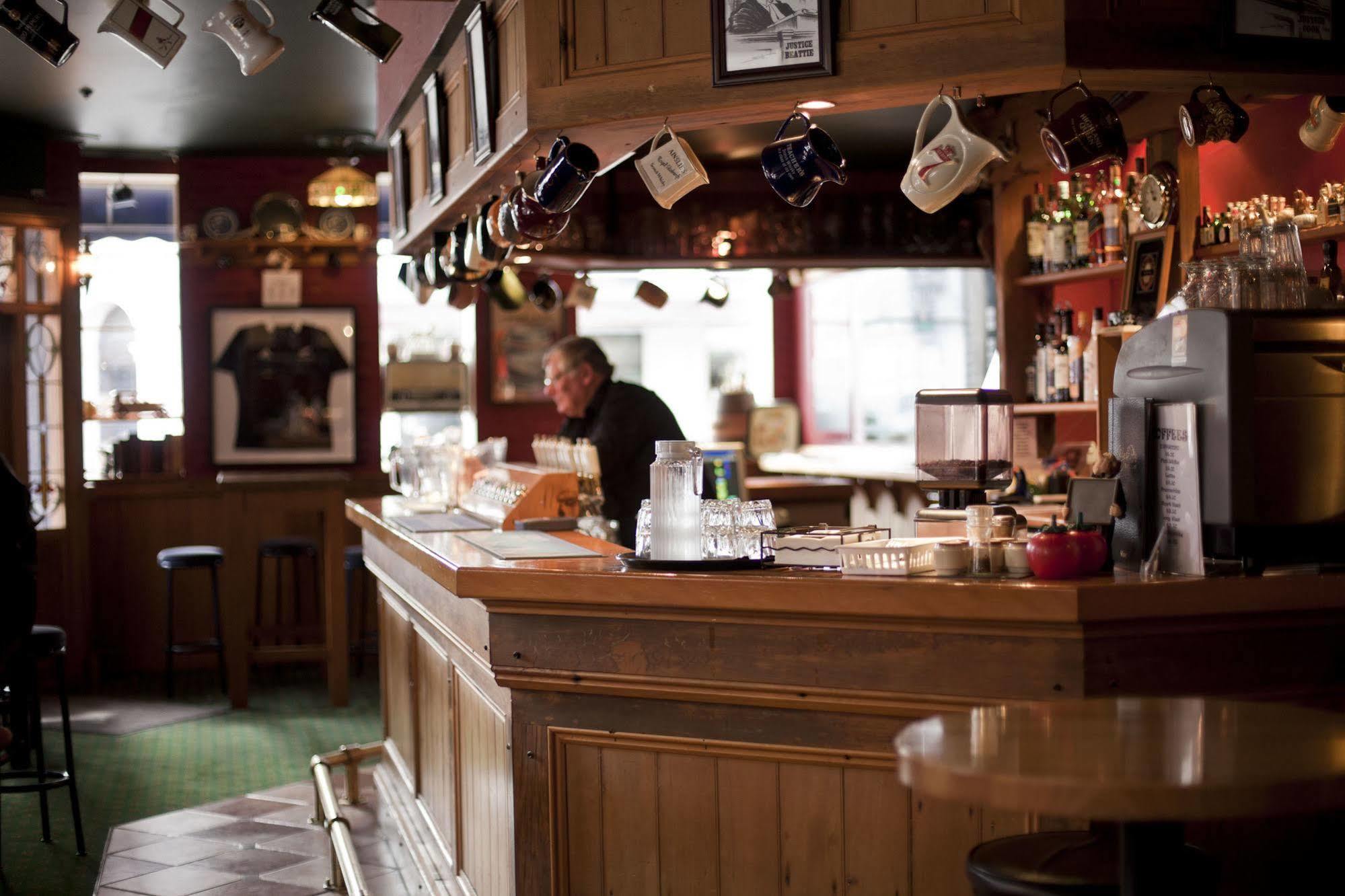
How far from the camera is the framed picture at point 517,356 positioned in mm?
9445

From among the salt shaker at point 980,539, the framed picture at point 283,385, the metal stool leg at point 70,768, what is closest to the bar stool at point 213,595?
the framed picture at point 283,385

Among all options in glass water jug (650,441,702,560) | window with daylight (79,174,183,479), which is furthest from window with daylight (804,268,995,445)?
glass water jug (650,441,702,560)

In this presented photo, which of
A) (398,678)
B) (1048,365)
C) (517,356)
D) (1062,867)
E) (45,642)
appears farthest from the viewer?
(517,356)

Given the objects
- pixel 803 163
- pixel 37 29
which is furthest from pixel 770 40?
pixel 37 29

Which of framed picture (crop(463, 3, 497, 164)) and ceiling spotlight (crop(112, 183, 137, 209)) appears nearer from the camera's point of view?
framed picture (crop(463, 3, 497, 164))

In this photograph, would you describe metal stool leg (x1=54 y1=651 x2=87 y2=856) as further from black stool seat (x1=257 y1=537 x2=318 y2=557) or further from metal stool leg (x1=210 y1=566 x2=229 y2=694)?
black stool seat (x1=257 y1=537 x2=318 y2=557)

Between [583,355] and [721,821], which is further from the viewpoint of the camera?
[583,355]

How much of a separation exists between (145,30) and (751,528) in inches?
105

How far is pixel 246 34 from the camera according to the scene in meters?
4.44

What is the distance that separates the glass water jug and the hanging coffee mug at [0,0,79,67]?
8.01 ft

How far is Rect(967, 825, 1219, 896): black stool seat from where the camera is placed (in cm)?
217

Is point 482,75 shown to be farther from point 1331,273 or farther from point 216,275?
point 216,275

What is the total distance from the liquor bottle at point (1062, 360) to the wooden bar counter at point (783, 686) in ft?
12.2

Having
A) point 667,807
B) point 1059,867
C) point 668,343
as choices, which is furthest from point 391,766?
point 668,343
